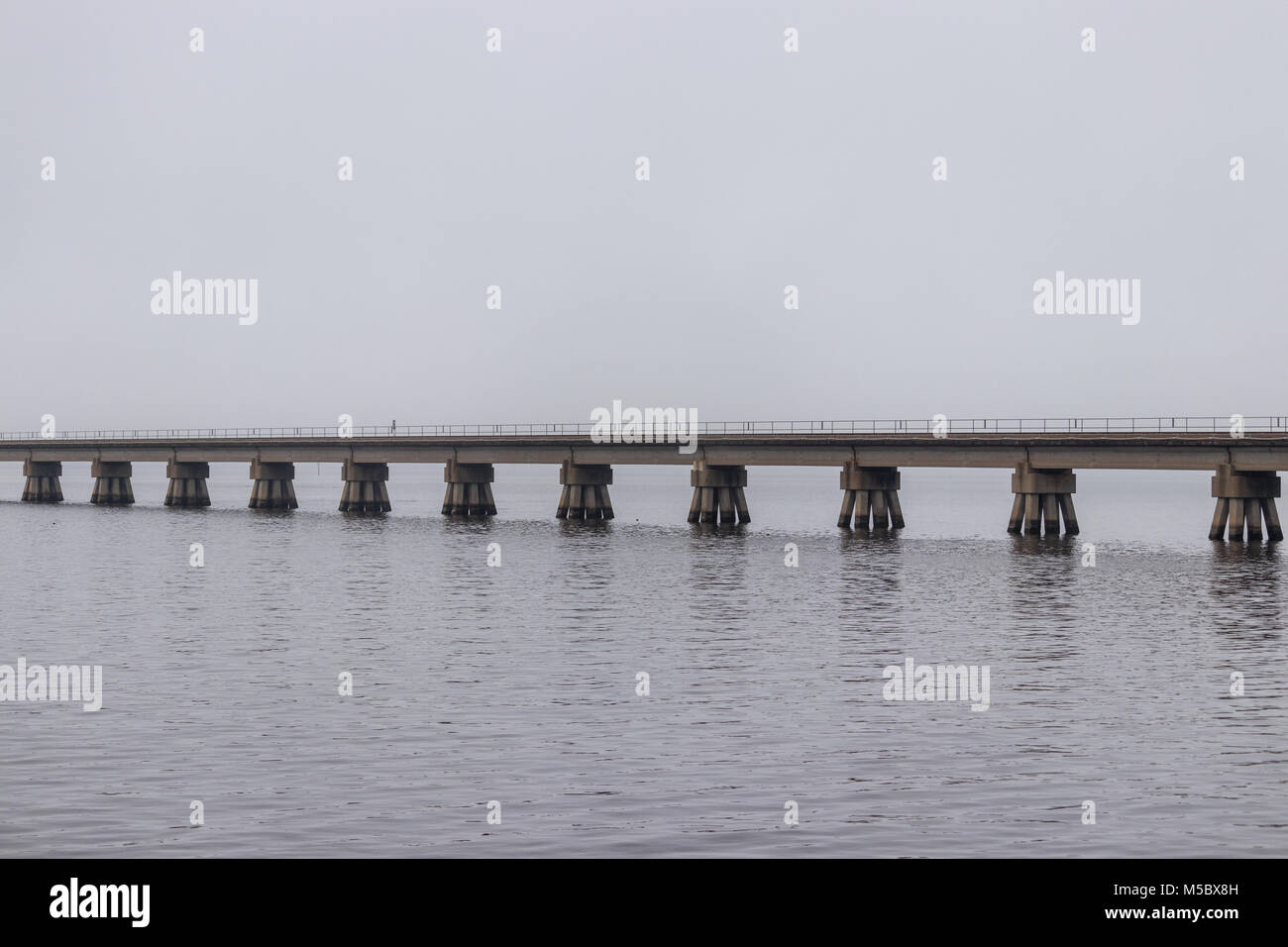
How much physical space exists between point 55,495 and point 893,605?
141 meters

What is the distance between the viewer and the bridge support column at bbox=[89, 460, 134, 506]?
160m

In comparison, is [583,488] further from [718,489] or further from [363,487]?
[363,487]

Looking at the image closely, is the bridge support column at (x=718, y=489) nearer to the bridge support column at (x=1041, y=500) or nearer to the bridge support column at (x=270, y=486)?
the bridge support column at (x=1041, y=500)

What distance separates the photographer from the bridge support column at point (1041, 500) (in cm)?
9556

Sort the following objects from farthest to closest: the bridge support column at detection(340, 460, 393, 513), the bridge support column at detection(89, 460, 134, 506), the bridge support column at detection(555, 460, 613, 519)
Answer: the bridge support column at detection(89, 460, 134, 506)
the bridge support column at detection(340, 460, 393, 513)
the bridge support column at detection(555, 460, 613, 519)

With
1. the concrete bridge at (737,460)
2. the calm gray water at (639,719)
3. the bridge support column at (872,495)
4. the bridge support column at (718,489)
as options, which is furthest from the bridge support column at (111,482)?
the calm gray water at (639,719)

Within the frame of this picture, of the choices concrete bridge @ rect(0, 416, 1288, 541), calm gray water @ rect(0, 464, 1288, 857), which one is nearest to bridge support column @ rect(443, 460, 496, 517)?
concrete bridge @ rect(0, 416, 1288, 541)

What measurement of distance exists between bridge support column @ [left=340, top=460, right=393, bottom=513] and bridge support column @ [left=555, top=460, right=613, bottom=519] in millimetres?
24679

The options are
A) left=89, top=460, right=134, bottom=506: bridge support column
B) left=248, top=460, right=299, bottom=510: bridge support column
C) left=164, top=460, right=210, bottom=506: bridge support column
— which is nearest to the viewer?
left=248, top=460, right=299, bottom=510: bridge support column

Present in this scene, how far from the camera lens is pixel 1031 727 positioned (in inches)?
1118

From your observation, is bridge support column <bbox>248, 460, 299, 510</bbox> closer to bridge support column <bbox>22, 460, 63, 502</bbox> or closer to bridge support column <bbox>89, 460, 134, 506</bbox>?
bridge support column <bbox>89, 460, 134, 506</bbox>

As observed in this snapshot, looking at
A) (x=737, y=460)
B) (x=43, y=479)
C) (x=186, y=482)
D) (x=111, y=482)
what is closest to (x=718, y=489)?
(x=737, y=460)

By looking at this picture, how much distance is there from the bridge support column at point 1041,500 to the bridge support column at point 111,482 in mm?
102171

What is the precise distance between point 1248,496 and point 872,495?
88.2 ft
